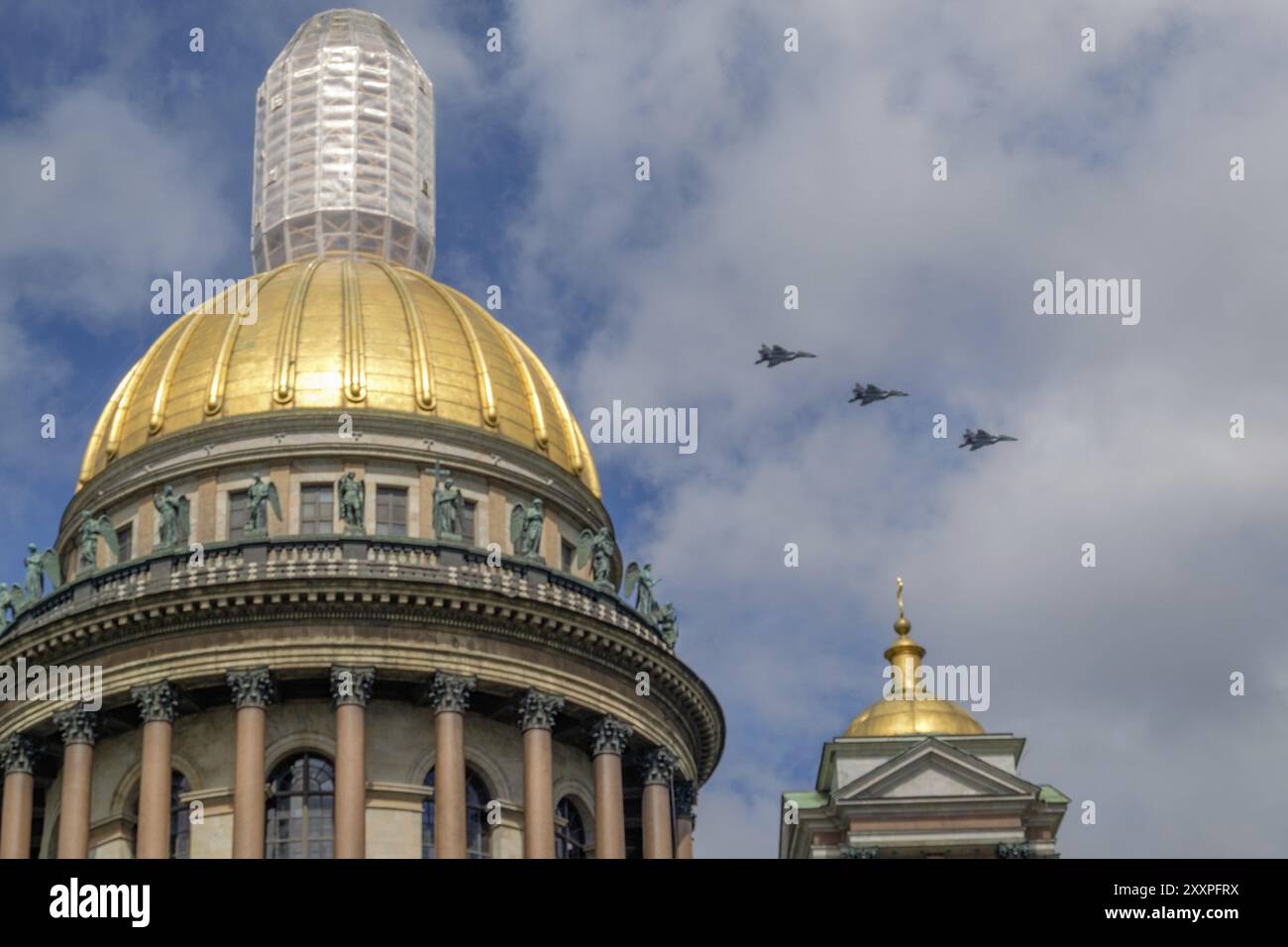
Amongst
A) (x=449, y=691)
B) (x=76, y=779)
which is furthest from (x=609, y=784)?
(x=76, y=779)

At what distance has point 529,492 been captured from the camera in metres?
69.5

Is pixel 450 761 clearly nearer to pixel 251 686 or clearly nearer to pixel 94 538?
pixel 251 686

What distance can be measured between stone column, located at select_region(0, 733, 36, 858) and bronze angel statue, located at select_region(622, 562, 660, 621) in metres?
17.2

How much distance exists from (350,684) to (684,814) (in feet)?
41.4

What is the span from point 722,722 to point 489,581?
10.9m

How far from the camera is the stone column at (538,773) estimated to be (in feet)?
203

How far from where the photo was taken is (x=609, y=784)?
211 feet

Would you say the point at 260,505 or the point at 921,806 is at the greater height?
the point at 260,505

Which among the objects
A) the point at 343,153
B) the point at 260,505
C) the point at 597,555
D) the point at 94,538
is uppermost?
the point at 343,153

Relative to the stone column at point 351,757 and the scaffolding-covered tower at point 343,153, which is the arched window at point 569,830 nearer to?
the stone column at point 351,757

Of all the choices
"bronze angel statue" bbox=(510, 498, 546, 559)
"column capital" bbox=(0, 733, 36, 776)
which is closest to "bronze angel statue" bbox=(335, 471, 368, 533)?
"bronze angel statue" bbox=(510, 498, 546, 559)

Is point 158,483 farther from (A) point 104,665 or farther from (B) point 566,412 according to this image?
(B) point 566,412

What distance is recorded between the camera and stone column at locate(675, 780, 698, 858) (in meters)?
68.6

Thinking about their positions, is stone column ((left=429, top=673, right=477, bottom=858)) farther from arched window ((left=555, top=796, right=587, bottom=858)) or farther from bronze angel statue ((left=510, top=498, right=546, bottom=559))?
bronze angel statue ((left=510, top=498, right=546, bottom=559))
